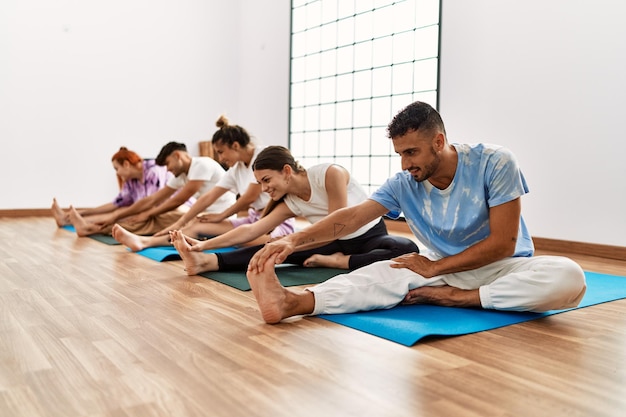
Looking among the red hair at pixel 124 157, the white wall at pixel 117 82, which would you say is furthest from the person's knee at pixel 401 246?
the white wall at pixel 117 82

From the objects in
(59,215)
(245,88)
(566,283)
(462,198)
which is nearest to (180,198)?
(59,215)

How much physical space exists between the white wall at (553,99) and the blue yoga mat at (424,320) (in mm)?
1823

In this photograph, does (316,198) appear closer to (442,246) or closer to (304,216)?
(304,216)

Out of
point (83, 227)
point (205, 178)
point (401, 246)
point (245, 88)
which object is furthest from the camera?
point (245, 88)

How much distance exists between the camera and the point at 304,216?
2910 mm

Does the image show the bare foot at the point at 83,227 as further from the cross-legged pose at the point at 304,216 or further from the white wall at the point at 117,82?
the white wall at the point at 117,82

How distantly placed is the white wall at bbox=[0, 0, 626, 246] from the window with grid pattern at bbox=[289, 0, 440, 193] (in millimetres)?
265

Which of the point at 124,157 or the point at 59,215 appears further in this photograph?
the point at 59,215

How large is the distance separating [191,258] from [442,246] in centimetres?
121

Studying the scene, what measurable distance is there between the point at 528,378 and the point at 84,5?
6895 mm

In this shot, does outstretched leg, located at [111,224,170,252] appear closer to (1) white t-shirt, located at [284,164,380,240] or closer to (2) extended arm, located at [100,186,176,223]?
(2) extended arm, located at [100,186,176,223]

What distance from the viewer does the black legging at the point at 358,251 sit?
2871mm

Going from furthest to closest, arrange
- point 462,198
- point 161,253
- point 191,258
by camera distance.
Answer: point 161,253, point 191,258, point 462,198

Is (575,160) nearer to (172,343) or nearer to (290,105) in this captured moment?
(172,343)
